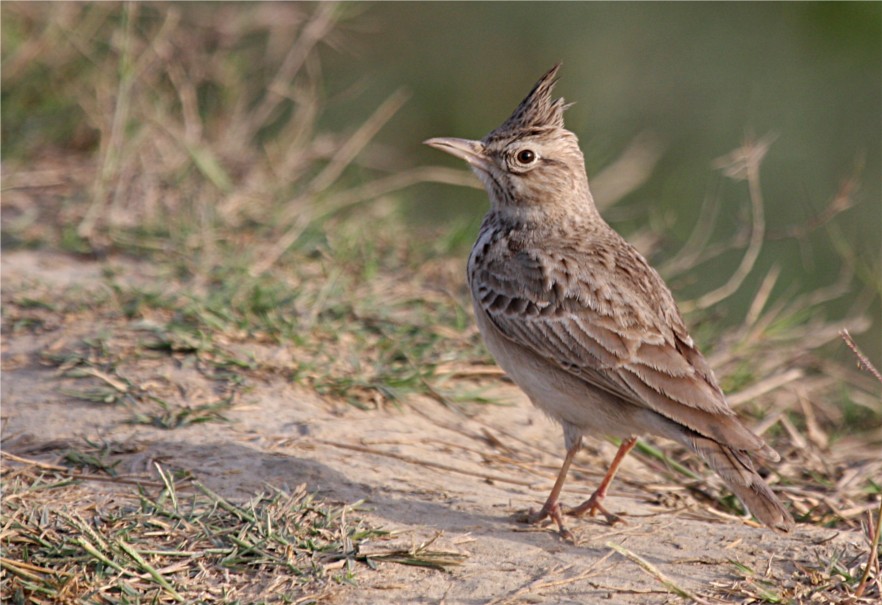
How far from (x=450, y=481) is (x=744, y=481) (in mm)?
1260

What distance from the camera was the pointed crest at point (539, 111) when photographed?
501 centimetres

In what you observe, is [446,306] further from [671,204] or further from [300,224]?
[671,204]

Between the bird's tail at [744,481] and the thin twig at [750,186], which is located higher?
the thin twig at [750,186]

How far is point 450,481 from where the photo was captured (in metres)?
4.70

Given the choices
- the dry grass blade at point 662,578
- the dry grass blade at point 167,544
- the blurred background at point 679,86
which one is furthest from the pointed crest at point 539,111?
the blurred background at point 679,86

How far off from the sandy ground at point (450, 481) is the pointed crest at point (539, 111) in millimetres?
1349

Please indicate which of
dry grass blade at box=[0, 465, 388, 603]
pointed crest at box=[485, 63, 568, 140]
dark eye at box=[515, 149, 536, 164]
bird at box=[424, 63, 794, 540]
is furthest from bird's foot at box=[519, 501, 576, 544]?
pointed crest at box=[485, 63, 568, 140]

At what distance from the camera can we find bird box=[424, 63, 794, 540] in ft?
13.5

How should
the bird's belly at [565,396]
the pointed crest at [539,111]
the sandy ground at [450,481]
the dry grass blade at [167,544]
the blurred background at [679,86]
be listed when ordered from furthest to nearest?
the blurred background at [679,86] → the pointed crest at [539,111] → the bird's belly at [565,396] → the sandy ground at [450,481] → the dry grass blade at [167,544]

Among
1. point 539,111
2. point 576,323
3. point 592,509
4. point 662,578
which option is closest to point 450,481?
point 592,509

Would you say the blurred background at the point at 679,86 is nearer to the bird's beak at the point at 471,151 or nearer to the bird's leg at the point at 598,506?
the bird's beak at the point at 471,151

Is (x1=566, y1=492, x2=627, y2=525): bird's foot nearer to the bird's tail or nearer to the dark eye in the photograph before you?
the bird's tail

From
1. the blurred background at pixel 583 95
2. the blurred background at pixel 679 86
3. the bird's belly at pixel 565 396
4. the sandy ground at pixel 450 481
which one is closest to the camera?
the sandy ground at pixel 450 481

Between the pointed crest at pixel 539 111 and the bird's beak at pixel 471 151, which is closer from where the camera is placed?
the pointed crest at pixel 539 111
